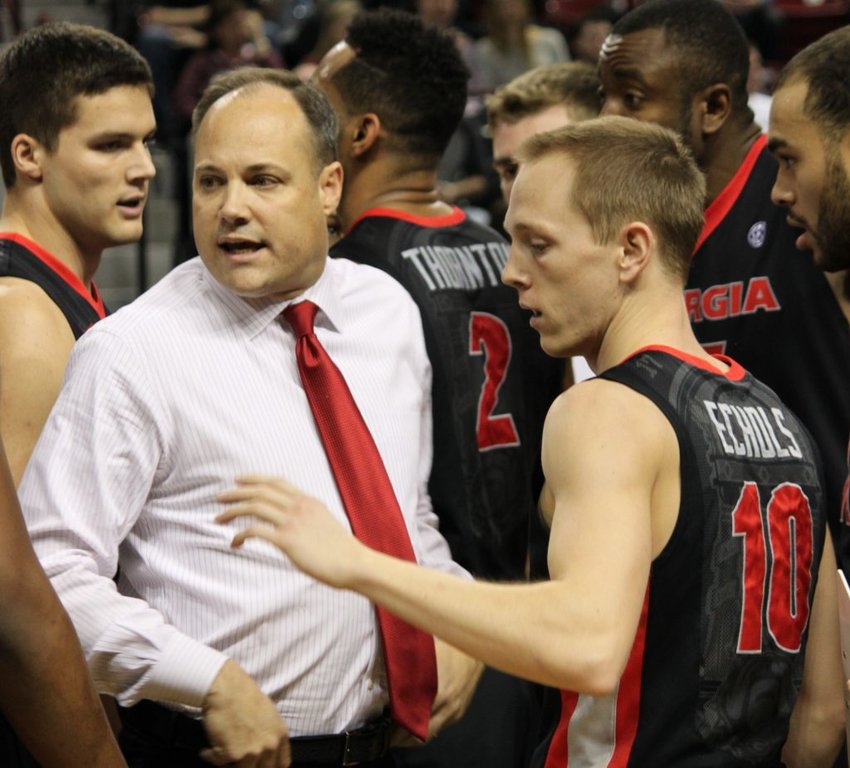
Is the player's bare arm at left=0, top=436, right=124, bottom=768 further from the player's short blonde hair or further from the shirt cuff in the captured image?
the player's short blonde hair

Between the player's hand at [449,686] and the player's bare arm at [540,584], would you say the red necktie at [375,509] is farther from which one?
the player's bare arm at [540,584]

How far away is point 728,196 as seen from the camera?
11.7 feet

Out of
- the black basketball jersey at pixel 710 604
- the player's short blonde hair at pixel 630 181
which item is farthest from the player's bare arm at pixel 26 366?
the black basketball jersey at pixel 710 604

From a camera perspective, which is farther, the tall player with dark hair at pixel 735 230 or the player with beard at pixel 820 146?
the tall player with dark hair at pixel 735 230

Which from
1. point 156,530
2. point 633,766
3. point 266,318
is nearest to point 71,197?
point 266,318

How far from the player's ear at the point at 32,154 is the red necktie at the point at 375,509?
3.31ft

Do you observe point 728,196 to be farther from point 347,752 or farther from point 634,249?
point 347,752

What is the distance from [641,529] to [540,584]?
179 millimetres

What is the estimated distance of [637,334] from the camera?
2182 mm

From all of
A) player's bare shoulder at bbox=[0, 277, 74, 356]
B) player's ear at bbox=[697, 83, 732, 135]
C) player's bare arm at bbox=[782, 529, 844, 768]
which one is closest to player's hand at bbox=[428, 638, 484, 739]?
player's bare arm at bbox=[782, 529, 844, 768]

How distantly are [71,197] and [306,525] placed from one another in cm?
169

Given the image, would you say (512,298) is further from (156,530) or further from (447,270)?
(156,530)

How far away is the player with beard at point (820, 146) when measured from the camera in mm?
2953

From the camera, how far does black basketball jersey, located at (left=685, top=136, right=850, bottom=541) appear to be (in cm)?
328
